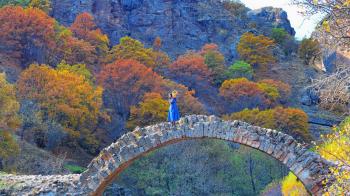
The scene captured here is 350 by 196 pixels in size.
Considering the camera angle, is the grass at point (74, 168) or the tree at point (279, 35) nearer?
the grass at point (74, 168)

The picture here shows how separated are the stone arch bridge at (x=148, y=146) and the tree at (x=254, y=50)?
1622 inches

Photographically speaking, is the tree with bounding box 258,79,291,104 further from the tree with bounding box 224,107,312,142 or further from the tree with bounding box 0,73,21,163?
the tree with bounding box 0,73,21,163

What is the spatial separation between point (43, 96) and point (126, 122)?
616cm

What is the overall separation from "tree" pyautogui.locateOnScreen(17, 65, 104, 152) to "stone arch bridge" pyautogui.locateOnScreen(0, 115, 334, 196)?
1735 cm

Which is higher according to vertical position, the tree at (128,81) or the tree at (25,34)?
the tree at (25,34)

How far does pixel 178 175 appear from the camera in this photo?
28.0m

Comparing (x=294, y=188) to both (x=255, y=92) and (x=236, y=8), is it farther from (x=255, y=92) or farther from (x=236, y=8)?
(x=236, y=8)

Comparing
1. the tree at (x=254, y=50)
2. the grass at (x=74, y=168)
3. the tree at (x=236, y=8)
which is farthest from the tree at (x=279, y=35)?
the grass at (x=74, y=168)

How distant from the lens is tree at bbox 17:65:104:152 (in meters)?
28.8

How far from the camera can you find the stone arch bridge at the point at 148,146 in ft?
34.1

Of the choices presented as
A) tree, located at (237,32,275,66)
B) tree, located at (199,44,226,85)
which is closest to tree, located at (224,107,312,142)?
tree, located at (199,44,226,85)

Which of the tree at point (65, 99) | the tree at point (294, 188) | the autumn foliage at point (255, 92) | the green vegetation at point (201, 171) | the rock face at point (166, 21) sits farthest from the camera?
the rock face at point (166, 21)

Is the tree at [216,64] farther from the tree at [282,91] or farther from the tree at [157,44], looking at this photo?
the tree at [157,44]

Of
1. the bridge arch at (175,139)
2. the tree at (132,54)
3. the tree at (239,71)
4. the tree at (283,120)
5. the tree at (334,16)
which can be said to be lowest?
the tree at (283,120)
